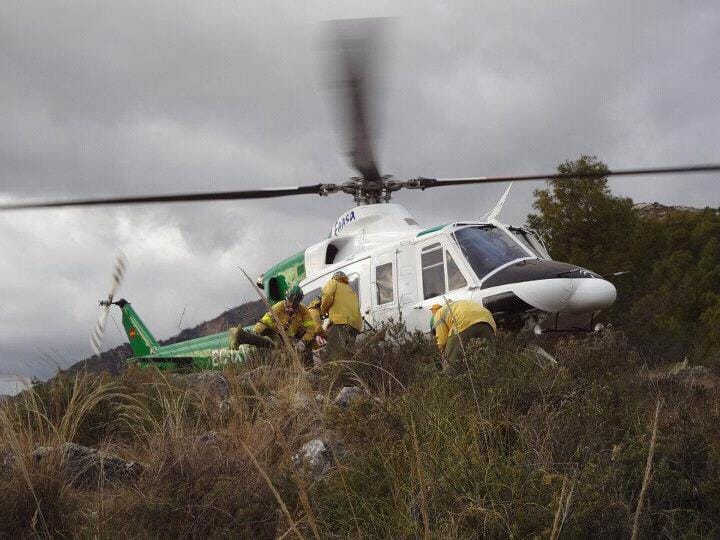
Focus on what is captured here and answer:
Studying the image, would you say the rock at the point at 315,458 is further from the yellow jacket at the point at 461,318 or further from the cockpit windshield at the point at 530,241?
the cockpit windshield at the point at 530,241

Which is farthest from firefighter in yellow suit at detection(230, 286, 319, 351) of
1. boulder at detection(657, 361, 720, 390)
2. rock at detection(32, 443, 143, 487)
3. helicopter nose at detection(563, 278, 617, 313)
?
rock at detection(32, 443, 143, 487)

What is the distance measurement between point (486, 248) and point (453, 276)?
0.56 metres

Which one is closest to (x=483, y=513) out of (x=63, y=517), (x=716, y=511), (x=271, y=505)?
(x=271, y=505)

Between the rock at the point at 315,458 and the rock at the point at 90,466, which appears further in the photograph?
the rock at the point at 90,466

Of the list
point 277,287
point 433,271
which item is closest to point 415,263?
point 433,271

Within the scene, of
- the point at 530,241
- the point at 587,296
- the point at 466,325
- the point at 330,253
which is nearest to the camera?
the point at 466,325

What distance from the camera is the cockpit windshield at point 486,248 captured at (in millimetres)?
9000

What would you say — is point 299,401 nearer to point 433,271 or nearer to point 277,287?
point 433,271

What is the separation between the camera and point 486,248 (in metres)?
9.21

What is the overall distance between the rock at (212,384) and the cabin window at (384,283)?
3.18 meters

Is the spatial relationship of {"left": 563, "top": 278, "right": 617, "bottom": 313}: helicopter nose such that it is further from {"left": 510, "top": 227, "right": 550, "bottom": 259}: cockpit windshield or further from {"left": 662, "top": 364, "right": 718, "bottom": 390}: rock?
{"left": 510, "top": 227, "right": 550, "bottom": 259}: cockpit windshield

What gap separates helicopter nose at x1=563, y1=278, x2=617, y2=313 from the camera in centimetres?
845

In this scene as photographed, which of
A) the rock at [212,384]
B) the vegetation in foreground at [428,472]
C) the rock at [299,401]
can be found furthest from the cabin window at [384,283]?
the rock at [299,401]

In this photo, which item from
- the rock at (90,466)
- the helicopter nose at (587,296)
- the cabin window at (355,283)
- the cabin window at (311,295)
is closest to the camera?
the rock at (90,466)
